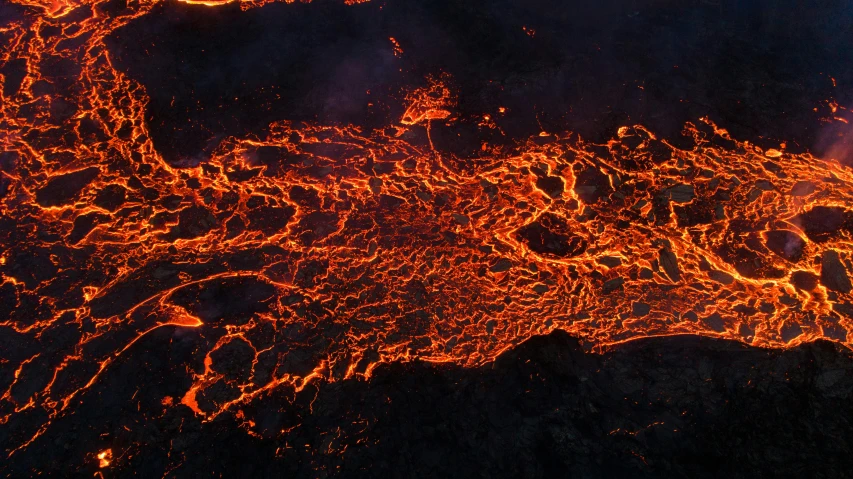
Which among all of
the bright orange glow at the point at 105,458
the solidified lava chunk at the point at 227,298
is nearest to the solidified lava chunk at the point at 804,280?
the solidified lava chunk at the point at 227,298

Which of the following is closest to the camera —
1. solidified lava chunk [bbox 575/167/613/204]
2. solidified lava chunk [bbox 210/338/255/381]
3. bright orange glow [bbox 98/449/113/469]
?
bright orange glow [bbox 98/449/113/469]

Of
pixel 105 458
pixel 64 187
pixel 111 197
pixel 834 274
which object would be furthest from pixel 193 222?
pixel 834 274

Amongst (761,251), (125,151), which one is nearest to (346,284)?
(125,151)

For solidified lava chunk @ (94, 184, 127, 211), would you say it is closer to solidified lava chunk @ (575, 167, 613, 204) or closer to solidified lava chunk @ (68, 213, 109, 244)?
solidified lava chunk @ (68, 213, 109, 244)

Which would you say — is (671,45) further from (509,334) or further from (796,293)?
(509,334)

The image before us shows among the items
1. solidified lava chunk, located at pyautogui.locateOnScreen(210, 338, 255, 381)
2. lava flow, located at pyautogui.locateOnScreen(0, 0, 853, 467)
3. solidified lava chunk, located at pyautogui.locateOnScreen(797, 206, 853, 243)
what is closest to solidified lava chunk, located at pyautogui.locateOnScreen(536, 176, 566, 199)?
lava flow, located at pyautogui.locateOnScreen(0, 0, 853, 467)

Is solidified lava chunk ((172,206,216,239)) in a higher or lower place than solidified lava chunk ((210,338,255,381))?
higher
